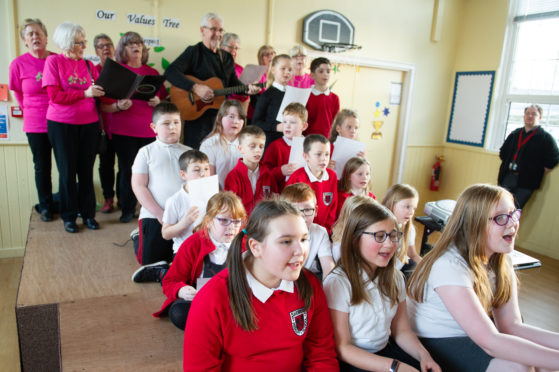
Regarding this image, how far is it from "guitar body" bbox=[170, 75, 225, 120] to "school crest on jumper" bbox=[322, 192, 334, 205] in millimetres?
1391

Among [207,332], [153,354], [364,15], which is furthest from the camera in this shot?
[364,15]

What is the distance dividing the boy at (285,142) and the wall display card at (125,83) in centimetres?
108

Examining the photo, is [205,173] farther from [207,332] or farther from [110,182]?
[110,182]

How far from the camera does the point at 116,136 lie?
3236 millimetres

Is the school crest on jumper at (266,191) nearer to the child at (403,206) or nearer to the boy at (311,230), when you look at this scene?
the boy at (311,230)

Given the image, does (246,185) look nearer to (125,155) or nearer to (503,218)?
(125,155)

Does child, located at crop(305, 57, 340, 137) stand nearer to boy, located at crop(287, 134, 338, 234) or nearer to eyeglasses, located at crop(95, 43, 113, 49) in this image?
boy, located at crop(287, 134, 338, 234)

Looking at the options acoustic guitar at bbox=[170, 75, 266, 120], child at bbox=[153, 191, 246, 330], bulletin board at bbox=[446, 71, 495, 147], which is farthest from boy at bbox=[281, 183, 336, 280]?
bulletin board at bbox=[446, 71, 495, 147]

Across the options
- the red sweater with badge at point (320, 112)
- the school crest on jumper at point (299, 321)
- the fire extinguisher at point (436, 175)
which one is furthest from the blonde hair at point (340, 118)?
the fire extinguisher at point (436, 175)

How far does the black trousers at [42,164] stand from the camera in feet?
9.88

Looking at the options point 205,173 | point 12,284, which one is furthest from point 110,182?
point 205,173

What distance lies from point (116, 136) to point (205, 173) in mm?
1380

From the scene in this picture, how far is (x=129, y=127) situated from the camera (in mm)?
3221

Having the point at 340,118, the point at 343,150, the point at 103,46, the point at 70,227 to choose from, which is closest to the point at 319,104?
the point at 340,118
